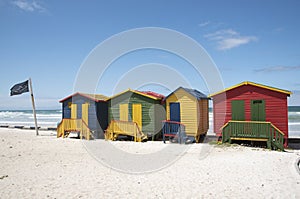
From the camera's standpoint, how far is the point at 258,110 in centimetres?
1405

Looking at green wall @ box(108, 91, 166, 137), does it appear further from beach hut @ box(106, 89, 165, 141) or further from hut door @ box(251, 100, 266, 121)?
hut door @ box(251, 100, 266, 121)

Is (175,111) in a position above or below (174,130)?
above

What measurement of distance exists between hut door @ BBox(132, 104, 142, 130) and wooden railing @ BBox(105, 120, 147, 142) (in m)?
0.53

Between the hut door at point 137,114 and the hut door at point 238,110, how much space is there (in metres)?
6.31

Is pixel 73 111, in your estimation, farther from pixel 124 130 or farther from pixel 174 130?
pixel 174 130

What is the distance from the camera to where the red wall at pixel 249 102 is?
13.6 m

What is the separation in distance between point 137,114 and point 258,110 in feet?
26.1

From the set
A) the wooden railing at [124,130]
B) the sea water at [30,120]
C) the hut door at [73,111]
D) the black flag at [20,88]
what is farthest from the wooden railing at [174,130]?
the sea water at [30,120]

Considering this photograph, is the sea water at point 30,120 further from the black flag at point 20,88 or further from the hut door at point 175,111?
the hut door at point 175,111

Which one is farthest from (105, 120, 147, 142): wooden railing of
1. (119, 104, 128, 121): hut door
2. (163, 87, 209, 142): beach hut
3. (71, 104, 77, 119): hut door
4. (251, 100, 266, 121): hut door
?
(251, 100, 266, 121): hut door

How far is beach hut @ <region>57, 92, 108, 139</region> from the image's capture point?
62.4 ft

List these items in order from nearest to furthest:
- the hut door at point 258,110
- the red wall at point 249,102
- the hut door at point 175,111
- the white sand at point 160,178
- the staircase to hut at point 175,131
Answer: the white sand at point 160,178, the red wall at point 249,102, the hut door at point 258,110, the staircase to hut at point 175,131, the hut door at point 175,111

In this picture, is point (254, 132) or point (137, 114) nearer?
point (254, 132)

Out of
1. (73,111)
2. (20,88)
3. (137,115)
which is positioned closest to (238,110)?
(137,115)
